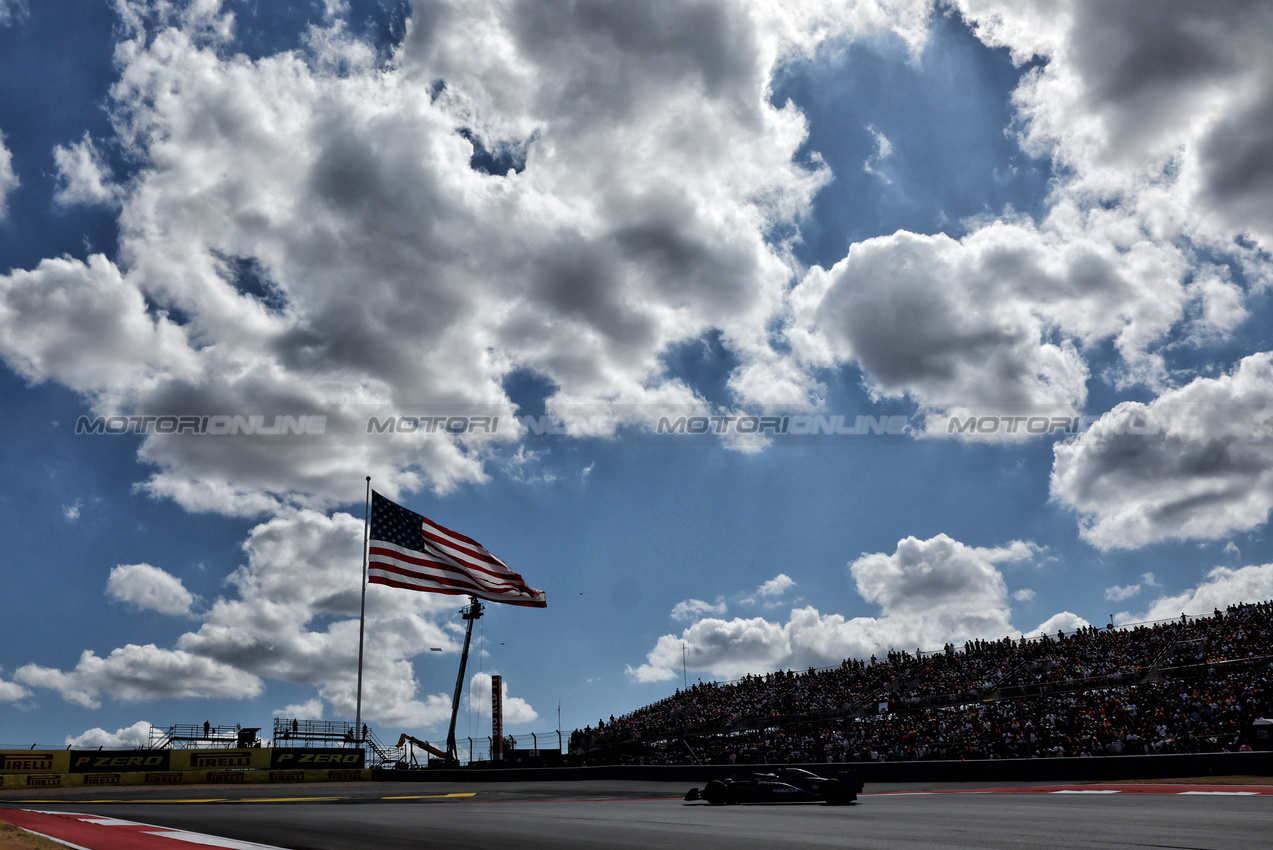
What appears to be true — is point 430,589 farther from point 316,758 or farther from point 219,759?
point 219,759

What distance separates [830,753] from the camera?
33.6 m

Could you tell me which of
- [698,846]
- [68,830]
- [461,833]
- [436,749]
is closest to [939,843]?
[698,846]

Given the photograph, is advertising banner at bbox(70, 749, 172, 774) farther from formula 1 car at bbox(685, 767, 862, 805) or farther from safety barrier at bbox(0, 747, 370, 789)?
formula 1 car at bbox(685, 767, 862, 805)

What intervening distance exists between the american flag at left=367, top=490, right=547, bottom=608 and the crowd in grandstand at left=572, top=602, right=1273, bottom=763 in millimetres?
11734

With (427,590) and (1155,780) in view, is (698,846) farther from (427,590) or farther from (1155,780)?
(427,590)

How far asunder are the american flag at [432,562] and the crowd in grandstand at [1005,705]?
1173 centimetres

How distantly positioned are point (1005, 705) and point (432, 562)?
24.0 m

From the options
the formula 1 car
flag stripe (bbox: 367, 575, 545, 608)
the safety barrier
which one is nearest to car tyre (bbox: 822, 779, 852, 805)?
the formula 1 car

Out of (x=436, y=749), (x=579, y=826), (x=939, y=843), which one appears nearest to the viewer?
(x=939, y=843)

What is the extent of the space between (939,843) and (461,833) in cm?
619

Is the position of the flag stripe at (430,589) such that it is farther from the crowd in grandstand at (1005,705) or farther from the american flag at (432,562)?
the crowd in grandstand at (1005,705)

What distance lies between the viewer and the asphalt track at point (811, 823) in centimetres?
955

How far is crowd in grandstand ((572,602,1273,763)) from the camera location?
27.7 meters

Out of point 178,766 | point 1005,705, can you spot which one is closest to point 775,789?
point 1005,705
